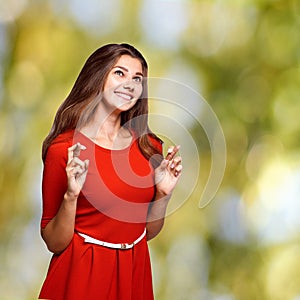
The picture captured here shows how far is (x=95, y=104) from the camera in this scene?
5.51 ft

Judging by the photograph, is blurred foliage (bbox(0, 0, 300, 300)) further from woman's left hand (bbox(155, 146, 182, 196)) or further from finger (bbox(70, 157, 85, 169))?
finger (bbox(70, 157, 85, 169))

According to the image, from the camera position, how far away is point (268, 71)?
7.27ft

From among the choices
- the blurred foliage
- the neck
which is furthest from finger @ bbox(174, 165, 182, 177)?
the blurred foliage

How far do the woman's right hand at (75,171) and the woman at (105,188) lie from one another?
3 cm

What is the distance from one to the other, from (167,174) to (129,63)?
11.1 inches

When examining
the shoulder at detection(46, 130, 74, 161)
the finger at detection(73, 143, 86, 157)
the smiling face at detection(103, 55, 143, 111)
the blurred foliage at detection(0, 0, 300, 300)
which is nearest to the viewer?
the finger at detection(73, 143, 86, 157)

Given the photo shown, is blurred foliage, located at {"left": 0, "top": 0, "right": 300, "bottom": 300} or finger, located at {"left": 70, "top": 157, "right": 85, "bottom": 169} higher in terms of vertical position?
blurred foliage, located at {"left": 0, "top": 0, "right": 300, "bottom": 300}

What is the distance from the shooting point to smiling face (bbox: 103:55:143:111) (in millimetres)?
1699

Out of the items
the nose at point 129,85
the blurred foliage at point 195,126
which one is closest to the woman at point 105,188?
the nose at point 129,85

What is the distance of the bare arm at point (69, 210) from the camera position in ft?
4.91

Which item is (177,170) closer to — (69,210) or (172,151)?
(172,151)

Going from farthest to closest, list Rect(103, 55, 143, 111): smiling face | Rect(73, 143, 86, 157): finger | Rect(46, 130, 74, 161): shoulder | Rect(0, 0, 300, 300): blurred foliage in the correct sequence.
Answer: Rect(0, 0, 300, 300): blurred foliage < Rect(103, 55, 143, 111): smiling face < Rect(46, 130, 74, 161): shoulder < Rect(73, 143, 86, 157): finger

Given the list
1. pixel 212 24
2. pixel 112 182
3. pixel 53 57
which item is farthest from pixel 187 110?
pixel 112 182

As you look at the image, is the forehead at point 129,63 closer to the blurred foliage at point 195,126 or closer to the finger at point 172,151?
the finger at point 172,151
